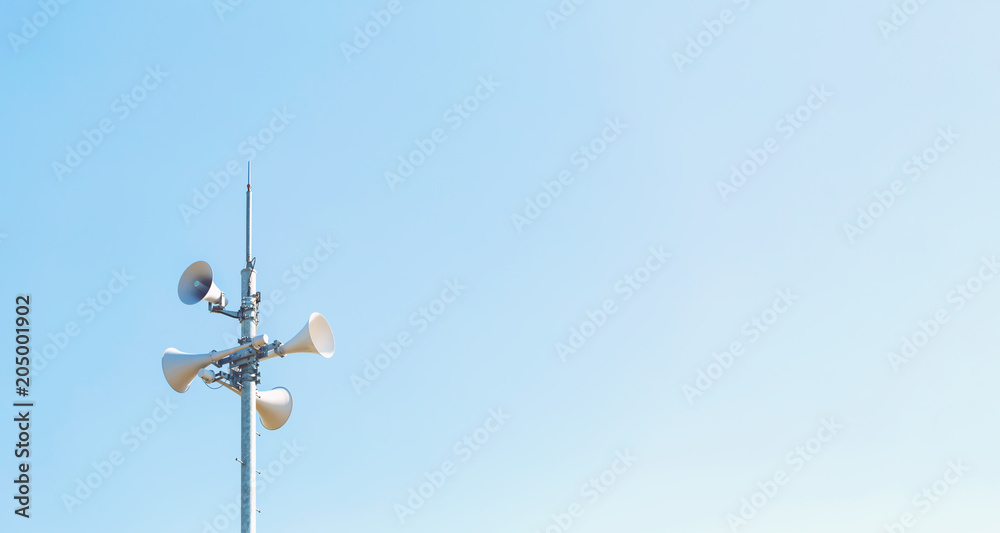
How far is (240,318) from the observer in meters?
21.2

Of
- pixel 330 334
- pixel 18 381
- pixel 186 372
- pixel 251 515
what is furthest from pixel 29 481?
pixel 330 334

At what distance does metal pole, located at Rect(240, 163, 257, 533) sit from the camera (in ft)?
63.7

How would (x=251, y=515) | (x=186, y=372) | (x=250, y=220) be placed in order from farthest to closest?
1. (x=250, y=220)
2. (x=186, y=372)
3. (x=251, y=515)

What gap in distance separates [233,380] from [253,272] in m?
2.57

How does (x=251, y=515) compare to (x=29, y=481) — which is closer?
(x=251, y=515)

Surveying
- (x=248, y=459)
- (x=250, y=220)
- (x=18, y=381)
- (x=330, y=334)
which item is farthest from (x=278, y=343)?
(x=18, y=381)

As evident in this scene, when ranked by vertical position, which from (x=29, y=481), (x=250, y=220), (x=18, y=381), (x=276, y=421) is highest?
(x=250, y=220)

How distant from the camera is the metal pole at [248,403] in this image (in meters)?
19.4

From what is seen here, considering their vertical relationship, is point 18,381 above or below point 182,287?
below

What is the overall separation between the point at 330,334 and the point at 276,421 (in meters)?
2.66

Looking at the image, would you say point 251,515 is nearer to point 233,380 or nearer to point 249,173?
point 233,380

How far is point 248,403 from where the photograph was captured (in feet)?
66.9

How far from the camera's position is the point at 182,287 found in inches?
827

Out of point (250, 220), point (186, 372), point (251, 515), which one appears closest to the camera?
point (251, 515)
